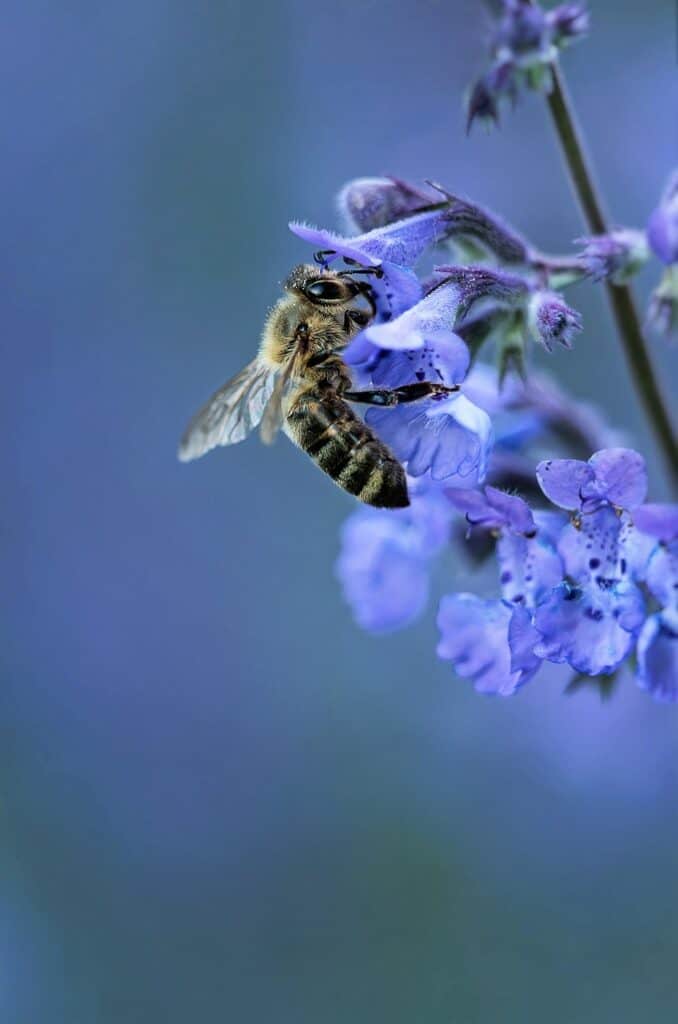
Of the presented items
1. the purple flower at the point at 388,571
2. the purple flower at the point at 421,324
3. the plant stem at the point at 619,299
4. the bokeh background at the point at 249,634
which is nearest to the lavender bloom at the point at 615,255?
the plant stem at the point at 619,299

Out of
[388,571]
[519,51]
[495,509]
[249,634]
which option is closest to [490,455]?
[495,509]

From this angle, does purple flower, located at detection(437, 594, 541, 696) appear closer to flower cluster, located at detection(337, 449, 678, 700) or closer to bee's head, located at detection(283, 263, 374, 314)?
flower cluster, located at detection(337, 449, 678, 700)

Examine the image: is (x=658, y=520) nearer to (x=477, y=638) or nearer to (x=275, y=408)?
(x=477, y=638)

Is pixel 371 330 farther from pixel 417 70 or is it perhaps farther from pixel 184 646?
pixel 417 70

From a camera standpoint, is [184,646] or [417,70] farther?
[417,70]

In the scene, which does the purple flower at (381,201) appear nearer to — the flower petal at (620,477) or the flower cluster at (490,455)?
the flower cluster at (490,455)

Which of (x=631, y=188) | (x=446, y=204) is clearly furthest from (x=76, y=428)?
(x=446, y=204)
